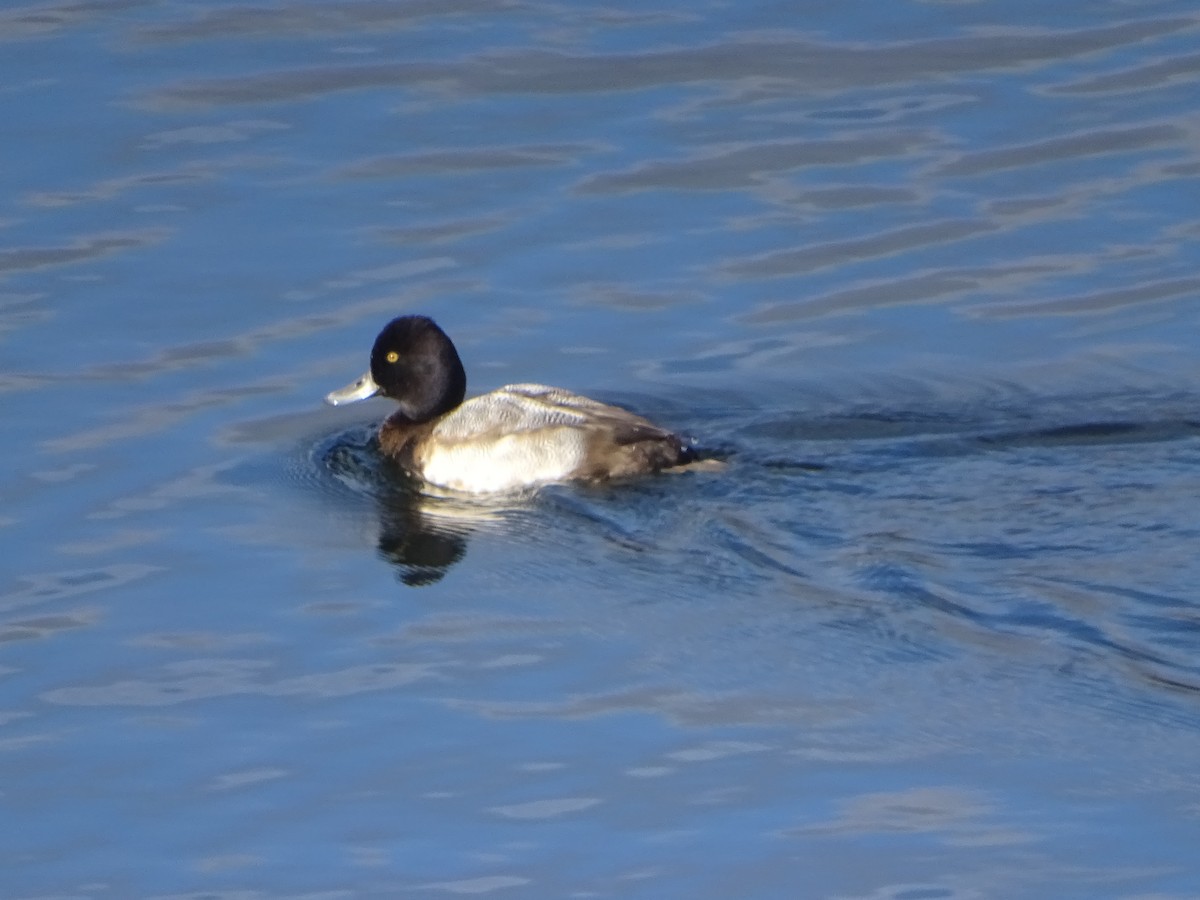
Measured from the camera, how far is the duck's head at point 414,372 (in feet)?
35.3

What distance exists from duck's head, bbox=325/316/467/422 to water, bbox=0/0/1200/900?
363 mm

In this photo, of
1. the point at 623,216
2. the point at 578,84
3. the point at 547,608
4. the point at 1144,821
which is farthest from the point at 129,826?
the point at 578,84

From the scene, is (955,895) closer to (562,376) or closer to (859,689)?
(859,689)

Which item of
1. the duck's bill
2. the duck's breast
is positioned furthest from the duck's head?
the duck's breast

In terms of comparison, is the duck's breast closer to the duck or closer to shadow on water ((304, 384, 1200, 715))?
the duck

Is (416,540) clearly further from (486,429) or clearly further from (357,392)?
(357,392)

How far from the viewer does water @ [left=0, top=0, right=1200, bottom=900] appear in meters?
6.86

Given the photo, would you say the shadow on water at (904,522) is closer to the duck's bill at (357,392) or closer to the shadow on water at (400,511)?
the shadow on water at (400,511)

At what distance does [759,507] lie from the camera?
31.6 feet

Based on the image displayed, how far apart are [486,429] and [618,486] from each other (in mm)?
745

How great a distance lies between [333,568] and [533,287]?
3504 millimetres

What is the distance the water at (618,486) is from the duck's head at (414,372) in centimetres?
36

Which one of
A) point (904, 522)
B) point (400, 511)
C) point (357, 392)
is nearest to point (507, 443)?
point (400, 511)

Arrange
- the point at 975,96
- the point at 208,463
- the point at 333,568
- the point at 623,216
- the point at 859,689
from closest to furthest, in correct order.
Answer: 1. the point at 859,689
2. the point at 333,568
3. the point at 208,463
4. the point at 623,216
5. the point at 975,96
